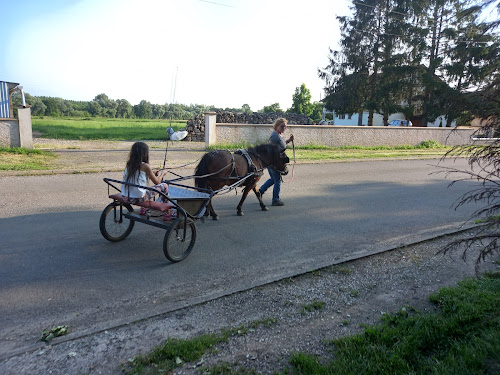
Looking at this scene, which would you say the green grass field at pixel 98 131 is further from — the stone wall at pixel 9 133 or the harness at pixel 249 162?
the harness at pixel 249 162

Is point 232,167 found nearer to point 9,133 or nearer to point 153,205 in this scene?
point 153,205

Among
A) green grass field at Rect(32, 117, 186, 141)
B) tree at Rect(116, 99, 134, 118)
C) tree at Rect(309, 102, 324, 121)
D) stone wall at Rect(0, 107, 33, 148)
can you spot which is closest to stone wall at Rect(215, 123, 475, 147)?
green grass field at Rect(32, 117, 186, 141)

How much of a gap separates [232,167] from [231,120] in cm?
2426

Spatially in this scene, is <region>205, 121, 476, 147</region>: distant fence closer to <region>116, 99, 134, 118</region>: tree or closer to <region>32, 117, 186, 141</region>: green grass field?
<region>32, 117, 186, 141</region>: green grass field

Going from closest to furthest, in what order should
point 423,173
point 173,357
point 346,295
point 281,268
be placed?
point 173,357 < point 346,295 < point 281,268 < point 423,173

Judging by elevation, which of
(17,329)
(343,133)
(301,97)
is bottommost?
(17,329)

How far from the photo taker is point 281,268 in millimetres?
5211

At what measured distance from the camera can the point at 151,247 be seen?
5758 millimetres

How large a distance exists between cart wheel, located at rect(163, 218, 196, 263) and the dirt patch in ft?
3.98

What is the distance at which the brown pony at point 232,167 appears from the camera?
689 cm

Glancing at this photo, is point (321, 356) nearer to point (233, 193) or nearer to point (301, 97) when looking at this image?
point (233, 193)

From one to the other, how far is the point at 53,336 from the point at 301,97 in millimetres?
66616

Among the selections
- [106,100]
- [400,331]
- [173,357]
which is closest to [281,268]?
[400,331]

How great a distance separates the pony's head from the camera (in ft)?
26.3
